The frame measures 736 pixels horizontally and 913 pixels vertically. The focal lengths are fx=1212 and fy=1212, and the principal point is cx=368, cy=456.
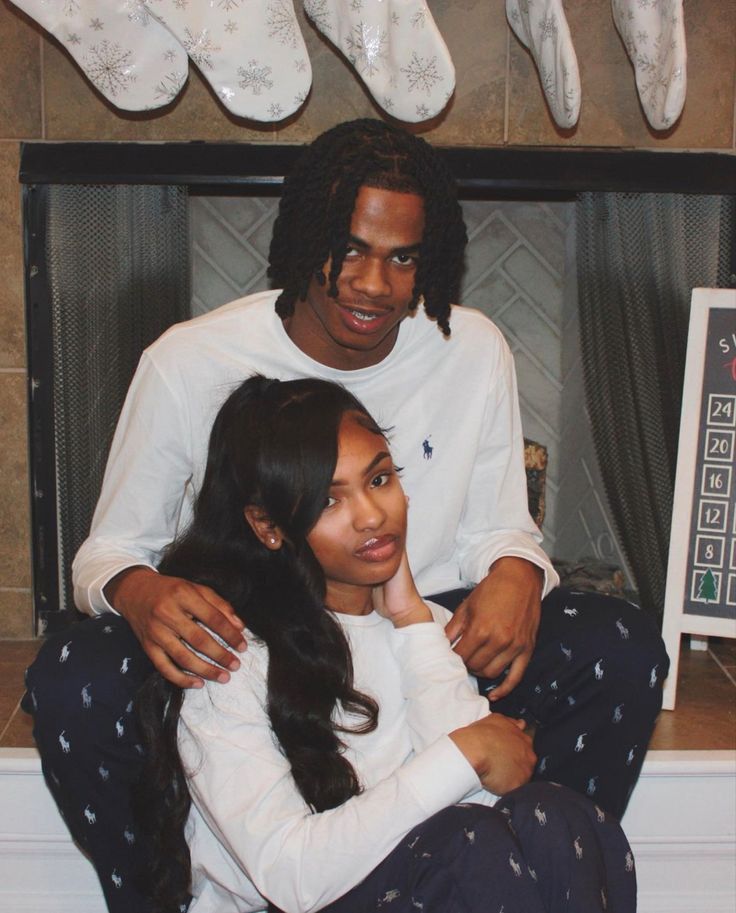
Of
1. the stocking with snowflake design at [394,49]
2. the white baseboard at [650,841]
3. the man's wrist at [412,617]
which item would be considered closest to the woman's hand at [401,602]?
the man's wrist at [412,617]

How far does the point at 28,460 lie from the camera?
2.06 meters

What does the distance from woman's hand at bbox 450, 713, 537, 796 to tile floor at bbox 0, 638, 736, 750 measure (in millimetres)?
634

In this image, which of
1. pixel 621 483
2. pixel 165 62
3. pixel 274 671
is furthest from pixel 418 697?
pixel 165 62

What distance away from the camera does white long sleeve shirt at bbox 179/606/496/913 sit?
1105 millimetres

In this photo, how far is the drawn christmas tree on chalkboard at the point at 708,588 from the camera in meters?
1.89

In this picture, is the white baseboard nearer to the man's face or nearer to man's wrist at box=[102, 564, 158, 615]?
man's wrist at box=[102, 564, 158, 615]


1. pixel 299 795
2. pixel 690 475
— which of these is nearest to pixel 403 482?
pixel 299 795

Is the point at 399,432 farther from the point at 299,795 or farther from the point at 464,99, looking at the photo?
Result: the point at 464,99

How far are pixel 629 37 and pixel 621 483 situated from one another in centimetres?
73

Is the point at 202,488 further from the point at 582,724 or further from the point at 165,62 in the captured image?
the point at 165,62

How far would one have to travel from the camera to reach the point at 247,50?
1.78m

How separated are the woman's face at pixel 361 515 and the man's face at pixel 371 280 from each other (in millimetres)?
185

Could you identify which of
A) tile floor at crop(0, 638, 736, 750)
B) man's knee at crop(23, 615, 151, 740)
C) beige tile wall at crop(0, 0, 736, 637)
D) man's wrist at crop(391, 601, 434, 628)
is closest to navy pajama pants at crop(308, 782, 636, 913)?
man's wrist at crop(391, 601, 434, 628)

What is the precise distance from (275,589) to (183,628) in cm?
12
